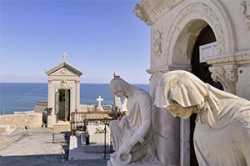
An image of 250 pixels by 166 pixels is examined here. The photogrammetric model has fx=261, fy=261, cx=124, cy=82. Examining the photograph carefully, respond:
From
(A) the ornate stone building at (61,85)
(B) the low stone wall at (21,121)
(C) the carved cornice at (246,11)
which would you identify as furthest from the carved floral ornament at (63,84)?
(C) the carved cornice at (246,11)

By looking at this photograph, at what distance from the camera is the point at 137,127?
453 cm

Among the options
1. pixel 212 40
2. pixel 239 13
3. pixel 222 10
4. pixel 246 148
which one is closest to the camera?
pixel 246 148

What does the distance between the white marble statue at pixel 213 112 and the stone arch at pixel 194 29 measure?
80 cm

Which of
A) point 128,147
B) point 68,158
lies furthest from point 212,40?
point 68,158

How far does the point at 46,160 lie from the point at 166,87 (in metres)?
8.48

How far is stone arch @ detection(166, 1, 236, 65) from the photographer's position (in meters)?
2.79

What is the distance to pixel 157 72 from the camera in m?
4.87

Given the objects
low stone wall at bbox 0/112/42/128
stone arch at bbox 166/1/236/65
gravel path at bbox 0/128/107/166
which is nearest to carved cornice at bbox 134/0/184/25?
stone arch at bbox 166/1/236/65

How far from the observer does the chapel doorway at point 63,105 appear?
21.2 m

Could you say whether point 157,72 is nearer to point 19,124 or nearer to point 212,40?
point 212,40

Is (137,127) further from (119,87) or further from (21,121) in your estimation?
(21,121)

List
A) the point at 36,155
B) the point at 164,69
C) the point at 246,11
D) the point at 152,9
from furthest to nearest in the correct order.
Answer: the point at 36,155 → the point at 152,9 → the point at 164,69 → the point at 246,11

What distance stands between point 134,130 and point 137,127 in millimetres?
92

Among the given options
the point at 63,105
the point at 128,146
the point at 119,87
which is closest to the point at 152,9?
the point at 119,87
